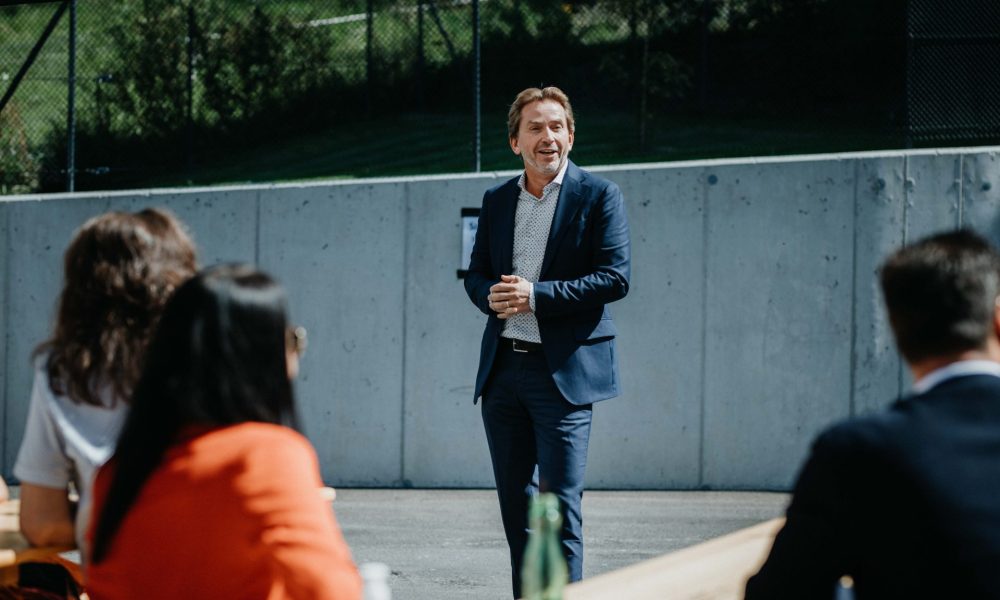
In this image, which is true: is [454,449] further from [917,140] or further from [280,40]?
[280,40]

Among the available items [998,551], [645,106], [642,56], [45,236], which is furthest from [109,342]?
[642,56]

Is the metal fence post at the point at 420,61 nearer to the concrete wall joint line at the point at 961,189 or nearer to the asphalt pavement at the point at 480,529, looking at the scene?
the asphalt pavement at the point at 480,529

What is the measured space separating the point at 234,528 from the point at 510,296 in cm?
257

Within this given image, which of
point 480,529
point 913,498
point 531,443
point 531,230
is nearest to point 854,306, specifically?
point 480,529

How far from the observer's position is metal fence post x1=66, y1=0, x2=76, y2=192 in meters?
9.84

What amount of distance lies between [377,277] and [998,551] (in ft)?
22.7

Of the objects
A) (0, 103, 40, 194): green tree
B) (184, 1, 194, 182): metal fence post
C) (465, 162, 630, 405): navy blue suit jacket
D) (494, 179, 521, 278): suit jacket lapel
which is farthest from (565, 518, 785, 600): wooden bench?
(184, 1, 194, 182): metal fence post

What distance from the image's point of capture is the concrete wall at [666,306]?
8.18 meters

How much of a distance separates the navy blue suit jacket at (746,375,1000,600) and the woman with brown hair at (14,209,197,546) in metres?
1.63

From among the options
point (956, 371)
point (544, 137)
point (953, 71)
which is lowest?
point (956, 371)

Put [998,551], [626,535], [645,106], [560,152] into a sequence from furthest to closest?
1. [645,106]
2. [626,535]
3. [560,152]
4. [998,551]

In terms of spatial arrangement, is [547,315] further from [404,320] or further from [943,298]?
[404,320]

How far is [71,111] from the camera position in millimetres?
10078

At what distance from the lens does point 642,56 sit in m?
12.3
